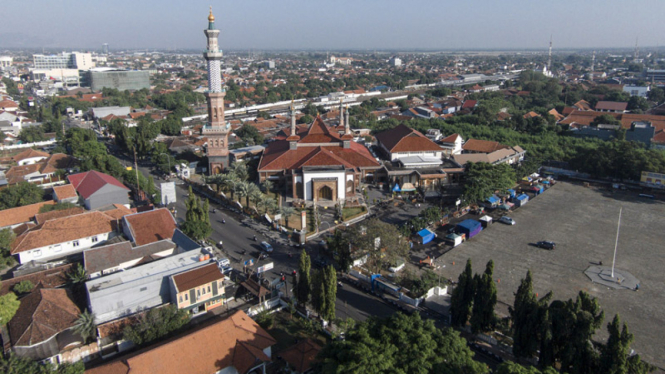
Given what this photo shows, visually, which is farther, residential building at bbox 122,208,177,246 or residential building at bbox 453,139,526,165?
residential building at bbox 453,139,526,165

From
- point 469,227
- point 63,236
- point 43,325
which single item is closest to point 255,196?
point 63,236

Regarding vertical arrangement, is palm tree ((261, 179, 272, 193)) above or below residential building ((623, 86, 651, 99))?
below

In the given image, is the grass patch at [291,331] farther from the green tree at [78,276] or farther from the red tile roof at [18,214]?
the red tile roof at [18,214]

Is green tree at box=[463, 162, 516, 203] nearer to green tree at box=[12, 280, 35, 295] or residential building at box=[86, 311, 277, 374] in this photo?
residential building at box=[86, 311, 277, 374]

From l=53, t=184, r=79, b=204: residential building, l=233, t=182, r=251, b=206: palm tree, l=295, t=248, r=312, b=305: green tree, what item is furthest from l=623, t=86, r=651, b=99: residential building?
l=53, t=184, r=79, b=204: residential building

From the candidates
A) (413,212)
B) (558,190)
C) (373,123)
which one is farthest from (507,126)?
(413,212)

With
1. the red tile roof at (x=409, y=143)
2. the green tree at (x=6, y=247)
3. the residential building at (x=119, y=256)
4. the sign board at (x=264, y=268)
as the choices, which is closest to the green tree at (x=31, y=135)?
the green tree at (x=6, y=247)

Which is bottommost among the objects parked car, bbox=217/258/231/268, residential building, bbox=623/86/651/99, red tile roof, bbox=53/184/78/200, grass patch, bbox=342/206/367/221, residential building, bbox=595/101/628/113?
parked car, bbox=217/258/231/268

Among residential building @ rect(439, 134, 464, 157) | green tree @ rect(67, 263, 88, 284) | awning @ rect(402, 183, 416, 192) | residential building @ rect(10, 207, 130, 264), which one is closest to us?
green tree @ rect(67, 263, 88, 284)
